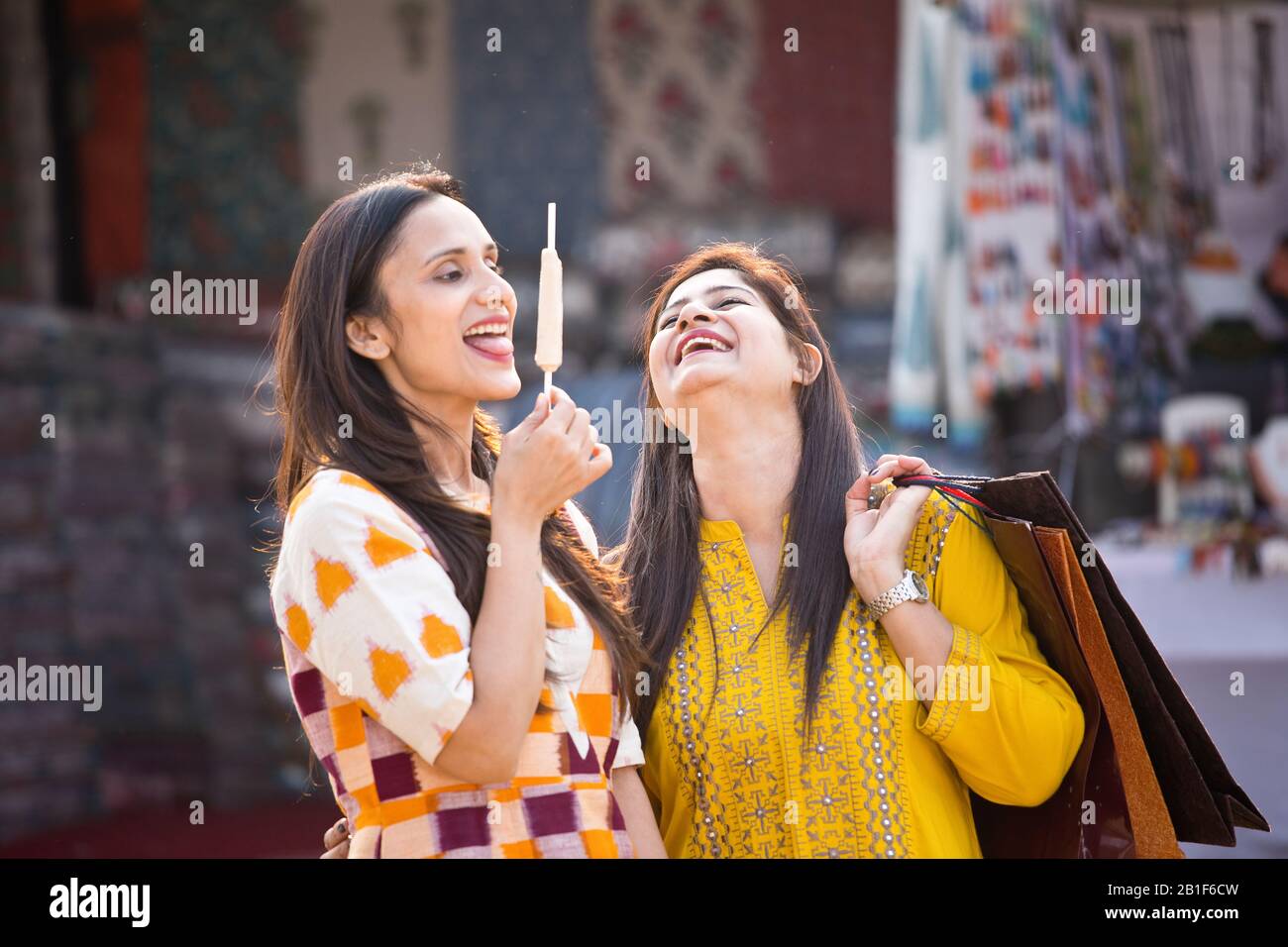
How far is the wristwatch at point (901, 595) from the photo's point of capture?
2105 millimetres

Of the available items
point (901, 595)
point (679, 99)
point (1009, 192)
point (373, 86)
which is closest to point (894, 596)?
point (901, 595)

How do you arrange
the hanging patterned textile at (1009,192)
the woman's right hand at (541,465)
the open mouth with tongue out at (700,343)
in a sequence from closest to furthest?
the woman's right hand at (541,465), the open mouth with tongue out at (700,343), the hanging patterned textile at (1009,192)

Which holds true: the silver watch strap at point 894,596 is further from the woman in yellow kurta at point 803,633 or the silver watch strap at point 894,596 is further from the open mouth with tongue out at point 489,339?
the open mouth with tongue out at point 489,339

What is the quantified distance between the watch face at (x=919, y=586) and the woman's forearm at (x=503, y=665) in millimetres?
641

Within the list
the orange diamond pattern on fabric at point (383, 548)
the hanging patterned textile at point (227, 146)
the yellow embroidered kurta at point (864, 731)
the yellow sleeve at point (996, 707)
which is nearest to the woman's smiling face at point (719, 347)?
the yellow embroidered kurta at point (864, 731)

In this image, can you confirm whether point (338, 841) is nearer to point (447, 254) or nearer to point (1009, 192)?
point (447, 254)

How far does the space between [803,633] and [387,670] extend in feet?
2.46

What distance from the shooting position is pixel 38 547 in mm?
4699

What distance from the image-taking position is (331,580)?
1.73 metres

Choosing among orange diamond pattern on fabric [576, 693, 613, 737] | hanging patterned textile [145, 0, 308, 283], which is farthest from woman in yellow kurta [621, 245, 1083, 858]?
hanging patterned textile [145, 0, 308, 283]

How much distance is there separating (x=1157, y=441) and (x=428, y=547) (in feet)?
9.45

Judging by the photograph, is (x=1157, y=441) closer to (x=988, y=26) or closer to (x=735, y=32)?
(x=988, y=26)

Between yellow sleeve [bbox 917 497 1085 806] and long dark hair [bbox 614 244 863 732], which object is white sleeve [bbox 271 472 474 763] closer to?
long dark hair [bbox 614 244 863 732]
